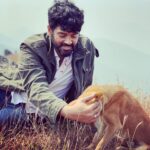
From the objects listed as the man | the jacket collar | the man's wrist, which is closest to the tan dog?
the man's wrist

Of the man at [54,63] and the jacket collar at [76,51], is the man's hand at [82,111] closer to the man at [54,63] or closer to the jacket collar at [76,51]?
the man at [54,63]

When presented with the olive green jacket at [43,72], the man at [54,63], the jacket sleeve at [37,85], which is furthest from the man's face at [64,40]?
the jacket sleeve at [37,85]

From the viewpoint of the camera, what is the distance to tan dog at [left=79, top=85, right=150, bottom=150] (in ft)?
14.5

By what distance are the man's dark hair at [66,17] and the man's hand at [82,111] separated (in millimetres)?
776

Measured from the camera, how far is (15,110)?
4879mm

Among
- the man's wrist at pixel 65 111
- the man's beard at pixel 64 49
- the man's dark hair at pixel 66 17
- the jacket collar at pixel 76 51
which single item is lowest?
the man's wrist at pixel 65 111

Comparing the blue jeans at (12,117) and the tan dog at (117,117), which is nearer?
the tan dog at (117,117)

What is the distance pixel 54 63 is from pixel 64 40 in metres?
0.24

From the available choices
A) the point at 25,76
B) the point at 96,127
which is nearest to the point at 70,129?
the point at 96,127

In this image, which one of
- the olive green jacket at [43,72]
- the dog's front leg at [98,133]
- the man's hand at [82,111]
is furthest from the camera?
the dog's front leg at [98,133]

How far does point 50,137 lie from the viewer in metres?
4.49

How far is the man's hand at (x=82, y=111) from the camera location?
159 inches

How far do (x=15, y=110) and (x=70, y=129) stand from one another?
51 cm

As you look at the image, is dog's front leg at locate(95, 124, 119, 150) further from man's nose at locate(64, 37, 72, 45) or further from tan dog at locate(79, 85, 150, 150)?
man's nose at locate(64, 37, 72, 45)
